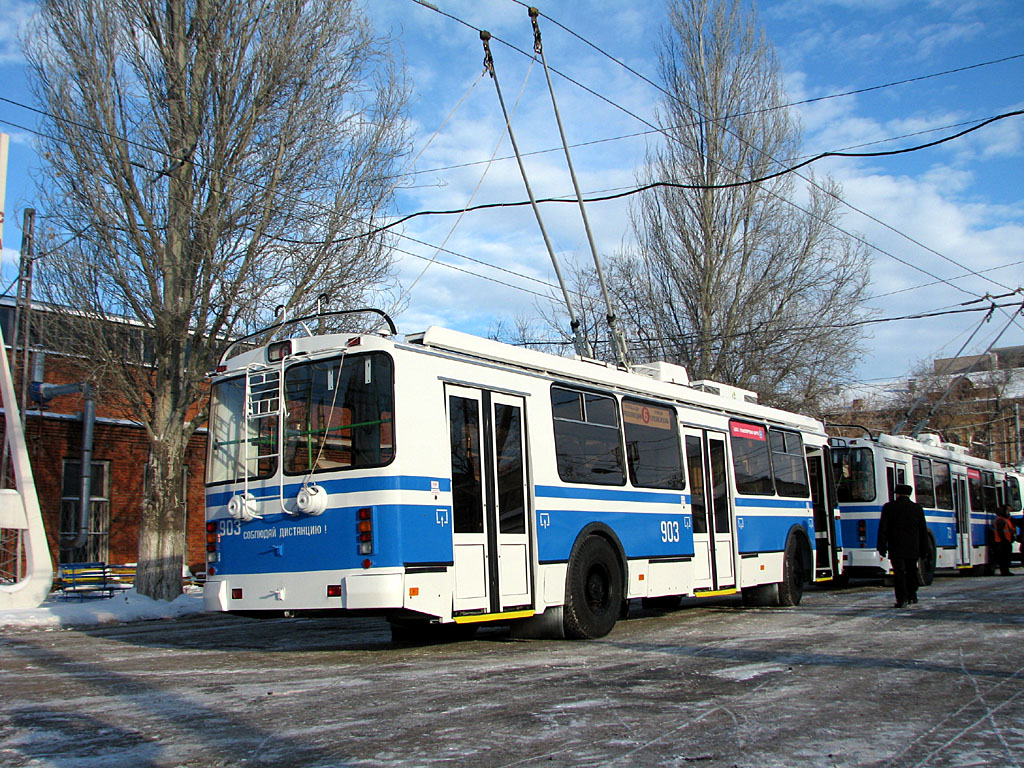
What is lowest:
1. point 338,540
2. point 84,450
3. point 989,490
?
point 338,540

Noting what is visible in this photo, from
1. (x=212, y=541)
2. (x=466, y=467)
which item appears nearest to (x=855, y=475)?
(x=466, y=467)

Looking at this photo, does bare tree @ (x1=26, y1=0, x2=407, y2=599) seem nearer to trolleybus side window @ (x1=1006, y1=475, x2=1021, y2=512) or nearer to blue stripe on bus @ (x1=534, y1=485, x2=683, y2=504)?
blue stripe on bus @ (x1=534, y1=485, x2=683, y2=504)

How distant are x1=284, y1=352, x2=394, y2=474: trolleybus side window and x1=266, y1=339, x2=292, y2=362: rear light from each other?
18cm

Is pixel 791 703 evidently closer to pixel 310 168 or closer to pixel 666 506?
pixel 666 506

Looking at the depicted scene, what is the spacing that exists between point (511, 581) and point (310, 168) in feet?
35.4

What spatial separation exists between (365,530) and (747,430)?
7827 mm

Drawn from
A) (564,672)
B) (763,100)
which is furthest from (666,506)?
(763,100)

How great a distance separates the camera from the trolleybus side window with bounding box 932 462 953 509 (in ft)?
70.4

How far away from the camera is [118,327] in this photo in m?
16.4

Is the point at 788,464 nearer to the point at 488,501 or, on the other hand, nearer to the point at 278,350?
the point at 488,501

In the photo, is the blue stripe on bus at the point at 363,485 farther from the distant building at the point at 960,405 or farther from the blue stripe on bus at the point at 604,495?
the distant building at the point at 960,405

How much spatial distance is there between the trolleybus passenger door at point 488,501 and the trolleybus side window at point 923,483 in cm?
1346

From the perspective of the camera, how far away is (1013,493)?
28141 mm

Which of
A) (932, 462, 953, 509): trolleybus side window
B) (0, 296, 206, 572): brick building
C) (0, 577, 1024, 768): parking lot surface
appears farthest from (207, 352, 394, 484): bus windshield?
(932, 462, 953, 509): trolleybus side window
